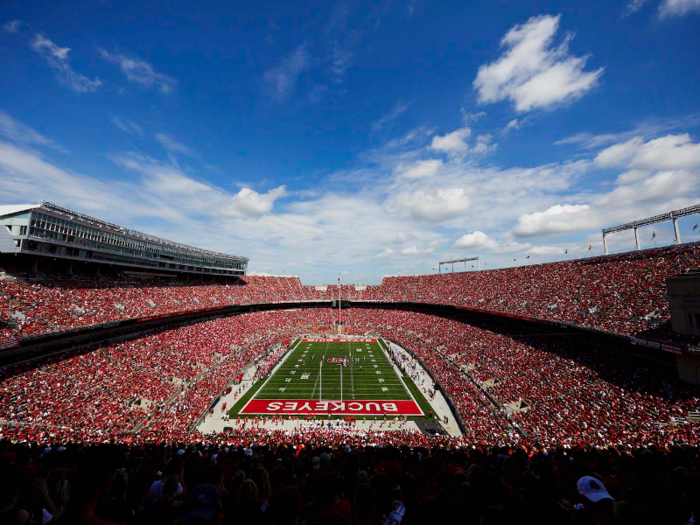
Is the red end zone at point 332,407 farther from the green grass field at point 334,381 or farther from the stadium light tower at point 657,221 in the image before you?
the stadium light tower at point 657,221

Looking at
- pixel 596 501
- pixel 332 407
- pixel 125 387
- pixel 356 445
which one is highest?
pixel 596 501

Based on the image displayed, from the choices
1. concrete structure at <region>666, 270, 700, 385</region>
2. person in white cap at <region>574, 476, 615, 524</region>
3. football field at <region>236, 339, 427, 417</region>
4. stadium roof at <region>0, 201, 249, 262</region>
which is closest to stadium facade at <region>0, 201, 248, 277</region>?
stadium roof at <region>0, 201, 249, 262</region>

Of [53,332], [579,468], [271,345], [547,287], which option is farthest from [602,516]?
[271,345]

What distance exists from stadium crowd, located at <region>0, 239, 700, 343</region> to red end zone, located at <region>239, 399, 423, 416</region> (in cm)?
1531

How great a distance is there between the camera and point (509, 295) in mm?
39688

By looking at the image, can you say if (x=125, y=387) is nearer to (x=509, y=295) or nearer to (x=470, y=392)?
(x=470, y=392)

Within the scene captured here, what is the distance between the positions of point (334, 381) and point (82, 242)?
29923 mm

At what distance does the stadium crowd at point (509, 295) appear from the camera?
22922 mm

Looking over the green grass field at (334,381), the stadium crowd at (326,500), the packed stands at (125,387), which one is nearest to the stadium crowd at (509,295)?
the packed stands at (125,387)

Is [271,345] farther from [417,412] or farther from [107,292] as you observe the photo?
[417,412]

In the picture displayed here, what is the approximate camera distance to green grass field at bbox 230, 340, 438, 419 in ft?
93.0

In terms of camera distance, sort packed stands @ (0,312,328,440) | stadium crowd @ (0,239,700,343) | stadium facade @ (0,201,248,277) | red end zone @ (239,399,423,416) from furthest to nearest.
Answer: stadium facade @ (0,201,248,277) < red end zone @ (239,399,423,416) < stadium crowd @ (0,239,700,343) < packed stands @ (0,312,328,440)

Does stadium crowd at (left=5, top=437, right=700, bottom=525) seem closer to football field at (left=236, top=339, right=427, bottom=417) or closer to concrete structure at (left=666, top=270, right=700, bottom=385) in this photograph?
concrete structure at (left=666, top=270, right=700, bottom=385)

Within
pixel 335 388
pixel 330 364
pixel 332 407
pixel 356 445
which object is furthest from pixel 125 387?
pixel 330 364
